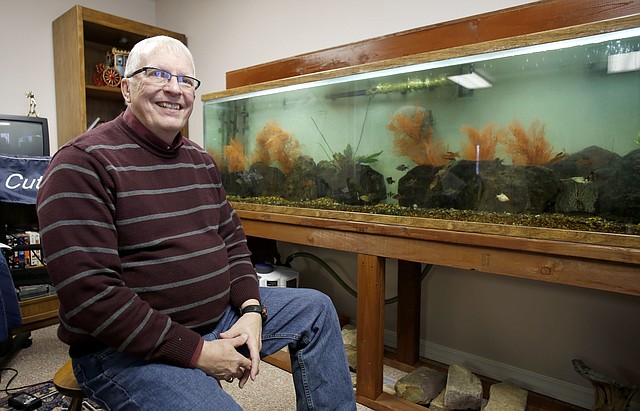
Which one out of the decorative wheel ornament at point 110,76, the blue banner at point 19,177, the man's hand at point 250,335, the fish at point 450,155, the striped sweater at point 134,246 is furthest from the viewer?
the decorative wheel ornament at point 110,76

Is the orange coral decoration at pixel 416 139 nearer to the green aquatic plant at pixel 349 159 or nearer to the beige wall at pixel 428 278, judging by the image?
the green aquatic plant at pixel 349 159

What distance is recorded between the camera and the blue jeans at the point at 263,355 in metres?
0.83

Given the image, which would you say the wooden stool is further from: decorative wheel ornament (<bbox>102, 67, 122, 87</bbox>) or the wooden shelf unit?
decorative wheel ornament (<bbox>102, 67, 122, 87</bbox>)

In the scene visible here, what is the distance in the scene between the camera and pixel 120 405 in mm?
865

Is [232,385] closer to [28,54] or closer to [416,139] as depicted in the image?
[416,139]

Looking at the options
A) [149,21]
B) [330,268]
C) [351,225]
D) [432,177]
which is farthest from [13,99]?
[432,177]

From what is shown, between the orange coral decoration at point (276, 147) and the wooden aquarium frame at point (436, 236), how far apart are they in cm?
20

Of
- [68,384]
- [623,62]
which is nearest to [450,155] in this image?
[623,62]

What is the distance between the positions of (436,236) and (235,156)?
3.94 feet

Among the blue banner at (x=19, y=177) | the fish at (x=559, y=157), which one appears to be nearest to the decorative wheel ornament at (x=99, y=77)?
the blue banner at (x=19, y=177)

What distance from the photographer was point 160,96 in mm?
1040

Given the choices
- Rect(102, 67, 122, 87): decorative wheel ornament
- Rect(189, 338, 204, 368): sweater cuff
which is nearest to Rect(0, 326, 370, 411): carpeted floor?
Rect(189, 338, 204, 368): sweater cuff

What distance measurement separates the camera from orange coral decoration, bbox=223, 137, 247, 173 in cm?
211

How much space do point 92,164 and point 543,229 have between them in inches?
47.6
